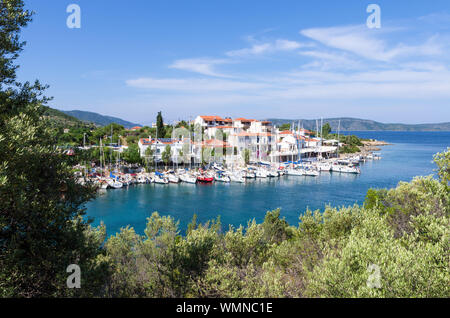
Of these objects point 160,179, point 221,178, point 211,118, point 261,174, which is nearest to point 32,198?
point 160,179

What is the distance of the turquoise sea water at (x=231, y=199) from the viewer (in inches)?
1195

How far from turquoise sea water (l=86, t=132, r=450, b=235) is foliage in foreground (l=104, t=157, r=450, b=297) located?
14748 mm

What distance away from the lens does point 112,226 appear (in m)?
27.3

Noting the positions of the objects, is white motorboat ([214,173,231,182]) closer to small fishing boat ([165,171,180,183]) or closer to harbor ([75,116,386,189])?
harbor ([75,116,386,189])

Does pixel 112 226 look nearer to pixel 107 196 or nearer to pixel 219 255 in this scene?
pixel 107 196

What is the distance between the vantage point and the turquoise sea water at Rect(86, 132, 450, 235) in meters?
30.4

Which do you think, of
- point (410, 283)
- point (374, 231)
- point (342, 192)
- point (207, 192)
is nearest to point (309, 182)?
point (342, 192)

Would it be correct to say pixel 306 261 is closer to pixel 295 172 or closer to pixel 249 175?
pixel 249 175

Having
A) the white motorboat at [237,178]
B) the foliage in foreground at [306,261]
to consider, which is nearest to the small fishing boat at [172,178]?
the white motorboat at [237,178]

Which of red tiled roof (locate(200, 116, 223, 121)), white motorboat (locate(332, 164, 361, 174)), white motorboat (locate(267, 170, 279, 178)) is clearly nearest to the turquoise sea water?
white motorboat (locate(267, 170, 279, 178))

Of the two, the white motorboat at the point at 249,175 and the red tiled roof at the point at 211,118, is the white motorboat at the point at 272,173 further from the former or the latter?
the red tiled roof at the point at 211,118

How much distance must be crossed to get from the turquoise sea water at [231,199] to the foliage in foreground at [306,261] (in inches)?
581

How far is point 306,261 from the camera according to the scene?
37.5 ft

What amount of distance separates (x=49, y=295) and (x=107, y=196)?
112 feet
